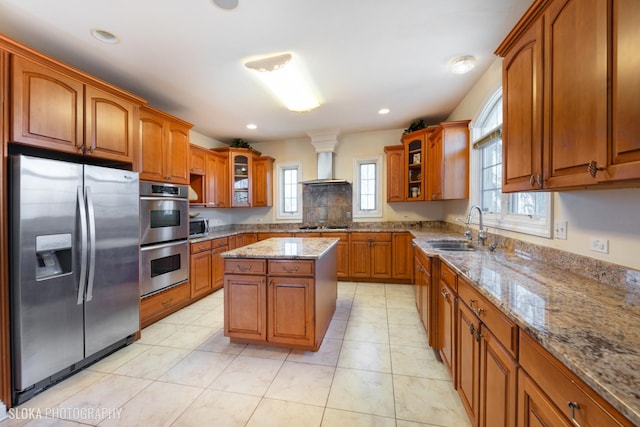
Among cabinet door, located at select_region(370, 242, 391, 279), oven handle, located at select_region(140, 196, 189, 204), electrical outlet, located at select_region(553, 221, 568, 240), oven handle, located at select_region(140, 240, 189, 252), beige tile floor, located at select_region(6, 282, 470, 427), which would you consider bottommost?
beige tile floor, located at select_region(6, 282, 470, 427)

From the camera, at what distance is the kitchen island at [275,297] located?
7.11 ft

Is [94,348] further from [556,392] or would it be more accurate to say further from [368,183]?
[368,183]

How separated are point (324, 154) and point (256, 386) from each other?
12.4 feet

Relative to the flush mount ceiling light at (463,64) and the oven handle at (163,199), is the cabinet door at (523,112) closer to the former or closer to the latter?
the flush mount ceiling light at (463,64)

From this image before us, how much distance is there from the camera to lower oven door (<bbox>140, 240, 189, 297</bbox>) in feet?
8.70

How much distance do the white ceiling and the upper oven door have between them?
1.29 m

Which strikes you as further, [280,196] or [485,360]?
[280,196]

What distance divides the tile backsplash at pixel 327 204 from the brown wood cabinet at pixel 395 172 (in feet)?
2.59

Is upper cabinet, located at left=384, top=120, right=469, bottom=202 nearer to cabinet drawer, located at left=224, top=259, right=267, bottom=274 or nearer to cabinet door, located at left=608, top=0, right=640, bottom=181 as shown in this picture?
cabinet door, located at left=608, top=0, right=640, bottom=181

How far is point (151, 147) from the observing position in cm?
275

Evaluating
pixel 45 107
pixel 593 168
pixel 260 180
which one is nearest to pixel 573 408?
pixel 593 168

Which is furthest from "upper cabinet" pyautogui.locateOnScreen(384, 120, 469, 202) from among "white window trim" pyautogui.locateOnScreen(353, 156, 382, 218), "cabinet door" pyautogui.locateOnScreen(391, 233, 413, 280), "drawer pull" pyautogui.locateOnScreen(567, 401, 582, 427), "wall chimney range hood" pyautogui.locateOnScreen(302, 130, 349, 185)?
"drawer pull" pyautogui.locateOnScreen(567, 401, 582, 427)

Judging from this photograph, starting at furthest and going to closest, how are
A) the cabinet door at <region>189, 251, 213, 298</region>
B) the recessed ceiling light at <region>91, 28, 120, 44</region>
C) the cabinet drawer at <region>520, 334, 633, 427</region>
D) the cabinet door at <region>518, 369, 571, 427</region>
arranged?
the cabinet door at <region>189, 251, 213, 298</region> → the recessed ceiling light at <region>91, 28, 120, 44</region> → the cabinet door at <region>518, 369, 571, 427</region> → the cabinet drawer at <region>520, 334, 633, 427</region>

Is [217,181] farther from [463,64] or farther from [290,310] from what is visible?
[463,64]
